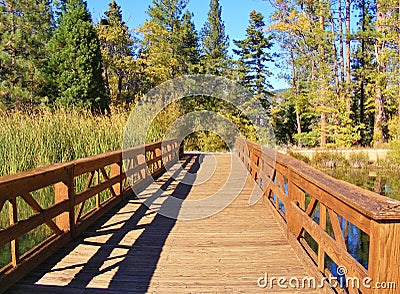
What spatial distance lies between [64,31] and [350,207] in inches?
699

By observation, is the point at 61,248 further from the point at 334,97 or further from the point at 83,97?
the point at 334,97

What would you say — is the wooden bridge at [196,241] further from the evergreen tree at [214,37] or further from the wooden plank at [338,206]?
the evergreen tree at [214,37]

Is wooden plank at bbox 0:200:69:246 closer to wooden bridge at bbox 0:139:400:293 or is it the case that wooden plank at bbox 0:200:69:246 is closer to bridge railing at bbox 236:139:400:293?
wooden bridge at bbox 0:139:400:293

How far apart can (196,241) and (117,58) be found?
791 inches

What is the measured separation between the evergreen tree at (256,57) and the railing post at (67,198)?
20.7 meters

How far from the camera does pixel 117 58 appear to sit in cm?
2180

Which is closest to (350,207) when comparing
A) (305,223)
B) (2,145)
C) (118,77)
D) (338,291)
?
(338,291)

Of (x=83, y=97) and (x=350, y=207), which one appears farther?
(x=83, y=97)

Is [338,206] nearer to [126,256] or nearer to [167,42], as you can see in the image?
[126,256]

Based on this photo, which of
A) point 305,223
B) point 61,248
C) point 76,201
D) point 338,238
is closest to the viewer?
point 338,238

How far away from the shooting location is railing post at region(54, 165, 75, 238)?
126 inches

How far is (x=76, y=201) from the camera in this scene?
3344 mm

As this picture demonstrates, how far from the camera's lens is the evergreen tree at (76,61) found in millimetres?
16531

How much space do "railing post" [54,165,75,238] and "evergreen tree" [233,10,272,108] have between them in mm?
20655
